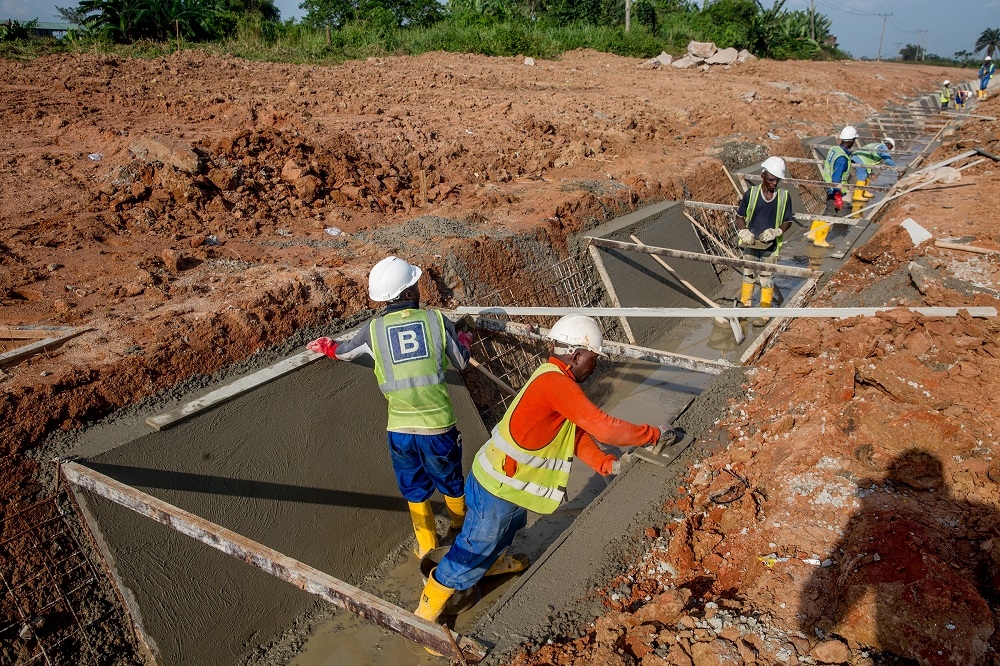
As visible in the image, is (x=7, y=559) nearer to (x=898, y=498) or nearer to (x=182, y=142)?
(x=898, y=498)

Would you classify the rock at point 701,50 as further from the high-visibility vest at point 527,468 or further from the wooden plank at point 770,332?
the high-visibility vest at point 527,468

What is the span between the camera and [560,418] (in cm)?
307

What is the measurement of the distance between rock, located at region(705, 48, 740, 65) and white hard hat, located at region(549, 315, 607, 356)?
25.8m

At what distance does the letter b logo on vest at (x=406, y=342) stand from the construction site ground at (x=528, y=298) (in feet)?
4.07

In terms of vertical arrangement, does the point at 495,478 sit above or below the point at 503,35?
below

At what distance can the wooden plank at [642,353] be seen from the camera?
4.48 metres

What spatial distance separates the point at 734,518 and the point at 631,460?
0.69 meters

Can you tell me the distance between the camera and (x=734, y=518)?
121 inches

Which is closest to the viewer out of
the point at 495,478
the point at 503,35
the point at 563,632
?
the point at 563,632

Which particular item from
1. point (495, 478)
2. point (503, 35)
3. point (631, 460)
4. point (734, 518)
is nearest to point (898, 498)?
point (734, 518)

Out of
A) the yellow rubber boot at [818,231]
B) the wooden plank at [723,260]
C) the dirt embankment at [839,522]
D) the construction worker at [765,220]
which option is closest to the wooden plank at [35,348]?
the dirt embankment at [839,522]

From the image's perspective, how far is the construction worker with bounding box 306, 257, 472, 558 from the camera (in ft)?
12.1

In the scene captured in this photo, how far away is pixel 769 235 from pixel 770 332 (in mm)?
2135

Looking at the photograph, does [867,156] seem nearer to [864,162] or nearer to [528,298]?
[864,162]
